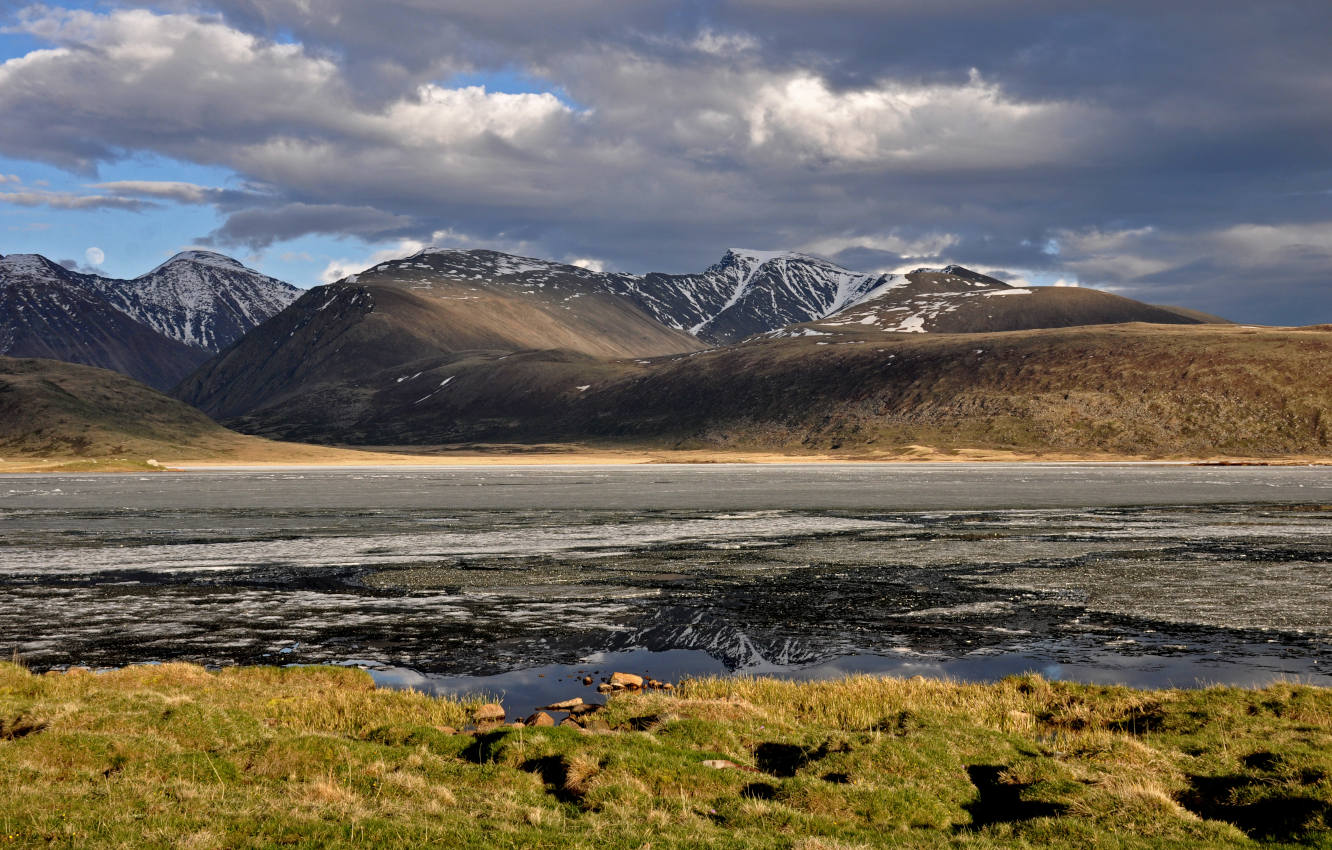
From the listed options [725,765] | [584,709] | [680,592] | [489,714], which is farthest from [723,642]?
[725,765]

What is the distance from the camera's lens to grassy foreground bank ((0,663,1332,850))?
14.0 meters

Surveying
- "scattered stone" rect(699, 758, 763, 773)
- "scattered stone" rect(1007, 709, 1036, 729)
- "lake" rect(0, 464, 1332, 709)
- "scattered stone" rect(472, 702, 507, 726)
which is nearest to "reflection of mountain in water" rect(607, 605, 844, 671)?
"lake" rect(0, 464, 1332, 709)

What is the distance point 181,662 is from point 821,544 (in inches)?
1278

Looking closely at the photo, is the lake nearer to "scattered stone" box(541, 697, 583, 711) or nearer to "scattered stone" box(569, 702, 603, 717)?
"scattered stone" box(541, 697, 583, 711)

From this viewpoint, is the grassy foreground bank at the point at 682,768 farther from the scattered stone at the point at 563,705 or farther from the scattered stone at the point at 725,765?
the scattered stone at the point at 563,705

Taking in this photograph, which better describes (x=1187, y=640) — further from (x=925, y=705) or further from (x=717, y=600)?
(x=717, y=600)

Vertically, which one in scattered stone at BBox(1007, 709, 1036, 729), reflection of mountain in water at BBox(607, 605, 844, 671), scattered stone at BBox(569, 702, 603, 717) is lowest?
reflection of mountain in water at BBox(607, 605, 844, 671)

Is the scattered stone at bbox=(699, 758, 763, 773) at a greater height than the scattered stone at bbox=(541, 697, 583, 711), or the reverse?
the scattered stone at bbox=(699, 758, 763, 773)

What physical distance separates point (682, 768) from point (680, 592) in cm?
2015

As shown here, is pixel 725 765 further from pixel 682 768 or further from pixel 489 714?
pixel 489 714

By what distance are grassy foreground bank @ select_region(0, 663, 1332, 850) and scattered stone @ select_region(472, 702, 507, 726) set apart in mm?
651

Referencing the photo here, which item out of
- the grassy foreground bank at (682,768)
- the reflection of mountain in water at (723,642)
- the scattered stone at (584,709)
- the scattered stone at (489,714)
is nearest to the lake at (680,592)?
the reflection of mountain in water at (723,642)

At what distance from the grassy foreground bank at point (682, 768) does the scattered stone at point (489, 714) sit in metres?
0.65

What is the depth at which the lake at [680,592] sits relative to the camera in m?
26.5
